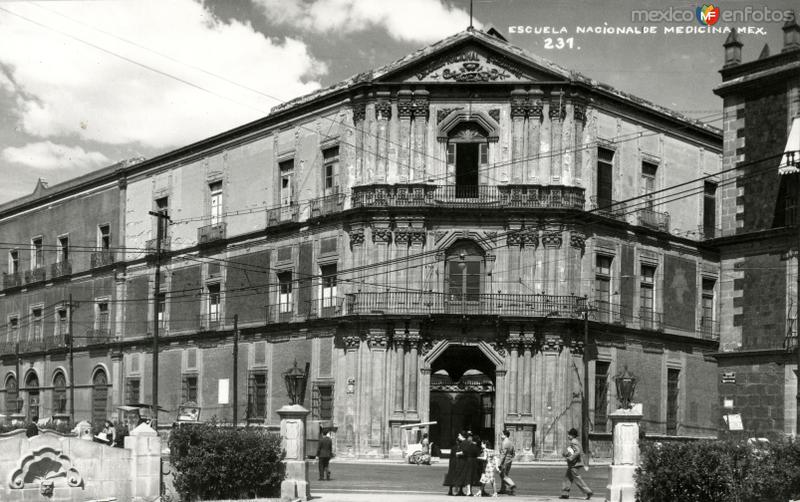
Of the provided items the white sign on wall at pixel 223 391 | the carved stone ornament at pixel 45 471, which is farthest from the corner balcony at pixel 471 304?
the carved stone ornament at pixel 45 471

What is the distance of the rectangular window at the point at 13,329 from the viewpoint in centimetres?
6788

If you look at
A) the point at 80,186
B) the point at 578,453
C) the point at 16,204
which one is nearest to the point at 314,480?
the point at 578,453

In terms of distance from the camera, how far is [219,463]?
22.7 m

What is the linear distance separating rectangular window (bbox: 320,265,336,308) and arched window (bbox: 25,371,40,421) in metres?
24.5

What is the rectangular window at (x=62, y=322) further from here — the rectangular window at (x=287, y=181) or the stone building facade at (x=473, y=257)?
the rectangular window at (x=287, y=181)

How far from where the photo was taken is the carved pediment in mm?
44500

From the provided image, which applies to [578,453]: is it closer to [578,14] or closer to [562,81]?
[578,14]

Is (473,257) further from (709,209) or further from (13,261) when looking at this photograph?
(13,261)

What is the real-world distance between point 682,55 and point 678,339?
16408 millimetres

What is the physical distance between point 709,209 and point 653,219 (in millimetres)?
4352

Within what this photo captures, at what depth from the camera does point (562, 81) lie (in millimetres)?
44094

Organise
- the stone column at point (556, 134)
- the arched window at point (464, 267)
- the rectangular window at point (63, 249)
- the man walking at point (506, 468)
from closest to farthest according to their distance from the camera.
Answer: the man walking at point (506, 468) → the stone column at point (556, 134) → the arched window at point (464, 267) → the rectangular window at point (63, 249)

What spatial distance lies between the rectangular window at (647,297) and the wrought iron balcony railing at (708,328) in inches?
129

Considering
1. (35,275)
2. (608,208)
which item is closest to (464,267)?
(608,208)
